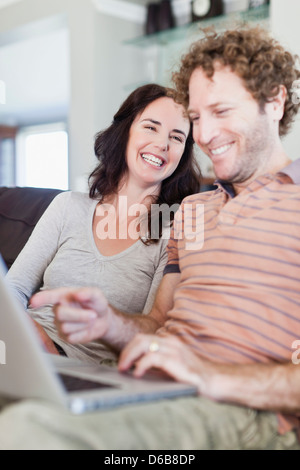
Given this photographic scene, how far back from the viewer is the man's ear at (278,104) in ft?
4.45

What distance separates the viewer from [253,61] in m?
1.33

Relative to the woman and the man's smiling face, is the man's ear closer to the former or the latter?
the man's smiling face

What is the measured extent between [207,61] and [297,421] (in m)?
0.77

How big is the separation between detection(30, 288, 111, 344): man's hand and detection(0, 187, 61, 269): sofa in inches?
40.4

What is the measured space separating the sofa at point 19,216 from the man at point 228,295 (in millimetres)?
783

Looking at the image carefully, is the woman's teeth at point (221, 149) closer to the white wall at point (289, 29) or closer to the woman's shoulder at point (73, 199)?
the woman's shoulder at point (73, 199)

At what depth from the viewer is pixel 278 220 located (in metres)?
1.17

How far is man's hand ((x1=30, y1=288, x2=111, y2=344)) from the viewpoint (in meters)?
1.04

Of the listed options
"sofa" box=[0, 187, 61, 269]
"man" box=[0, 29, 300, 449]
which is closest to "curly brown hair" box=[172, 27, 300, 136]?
"man" box=[0, 29, 300, 449]

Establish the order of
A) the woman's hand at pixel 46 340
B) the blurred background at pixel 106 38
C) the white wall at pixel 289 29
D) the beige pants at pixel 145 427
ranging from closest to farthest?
the beige pants at pixel 145 427, the woman's hand at pixel 46 340, the white wall at pixel 289 29, the blurred background at pixel 106 38

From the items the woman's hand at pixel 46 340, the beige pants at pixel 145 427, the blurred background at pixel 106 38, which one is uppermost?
the blurred background at pixel 106 38

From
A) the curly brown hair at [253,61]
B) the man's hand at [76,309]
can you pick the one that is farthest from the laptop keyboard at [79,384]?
the curly brown hair at [253,61]

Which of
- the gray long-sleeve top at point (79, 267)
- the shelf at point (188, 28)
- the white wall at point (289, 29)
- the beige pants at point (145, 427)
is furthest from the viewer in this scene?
the shelf at point (188, 28)

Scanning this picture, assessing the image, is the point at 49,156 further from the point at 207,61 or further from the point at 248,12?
the point at 207,61
